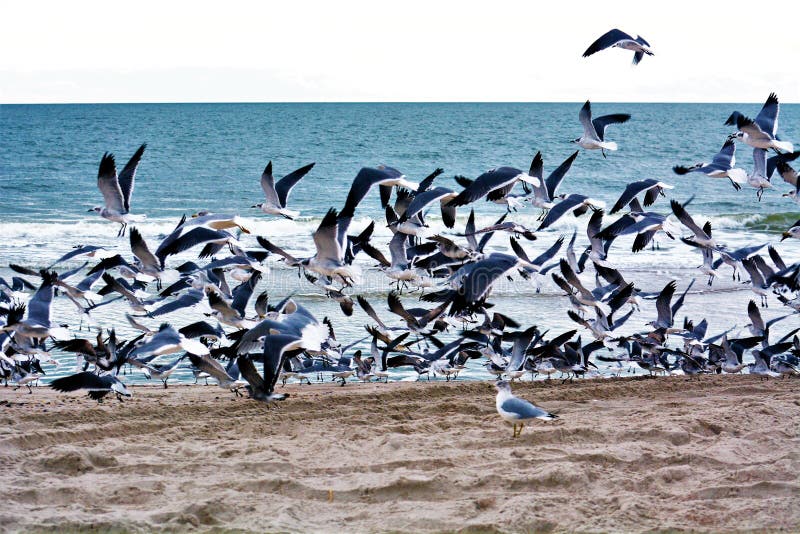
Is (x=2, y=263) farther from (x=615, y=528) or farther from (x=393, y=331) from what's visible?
(x=615, y=528)

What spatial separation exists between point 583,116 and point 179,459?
672cm

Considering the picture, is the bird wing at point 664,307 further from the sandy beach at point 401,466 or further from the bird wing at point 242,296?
the bird wing at point 242,296

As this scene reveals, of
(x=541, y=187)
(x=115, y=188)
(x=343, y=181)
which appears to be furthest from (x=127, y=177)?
(x=343, y=181)

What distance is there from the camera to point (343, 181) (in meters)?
36.7

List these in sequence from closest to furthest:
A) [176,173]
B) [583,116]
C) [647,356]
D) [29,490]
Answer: [29,490]
[647,356]
[583,116]
[176,173]

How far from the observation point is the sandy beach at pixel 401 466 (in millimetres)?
5031

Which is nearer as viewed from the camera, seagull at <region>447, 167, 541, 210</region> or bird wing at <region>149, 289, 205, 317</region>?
seagull at <region>447, 167, 541, 210</region>

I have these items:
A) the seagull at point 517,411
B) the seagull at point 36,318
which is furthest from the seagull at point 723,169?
the seagull at point 36,318

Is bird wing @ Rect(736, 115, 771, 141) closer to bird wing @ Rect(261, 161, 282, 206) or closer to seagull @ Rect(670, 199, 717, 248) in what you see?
seagull @ Rect(670, 199, 717, 248)

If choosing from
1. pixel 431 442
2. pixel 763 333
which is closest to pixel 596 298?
pixel 763 333

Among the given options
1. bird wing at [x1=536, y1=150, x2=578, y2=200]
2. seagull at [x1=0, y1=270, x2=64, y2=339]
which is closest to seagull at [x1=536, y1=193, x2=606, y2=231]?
bird wing at [x1=536, y1=150, x2=578, y2=200]

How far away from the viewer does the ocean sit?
50.2 ft

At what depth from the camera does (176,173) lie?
130ft
